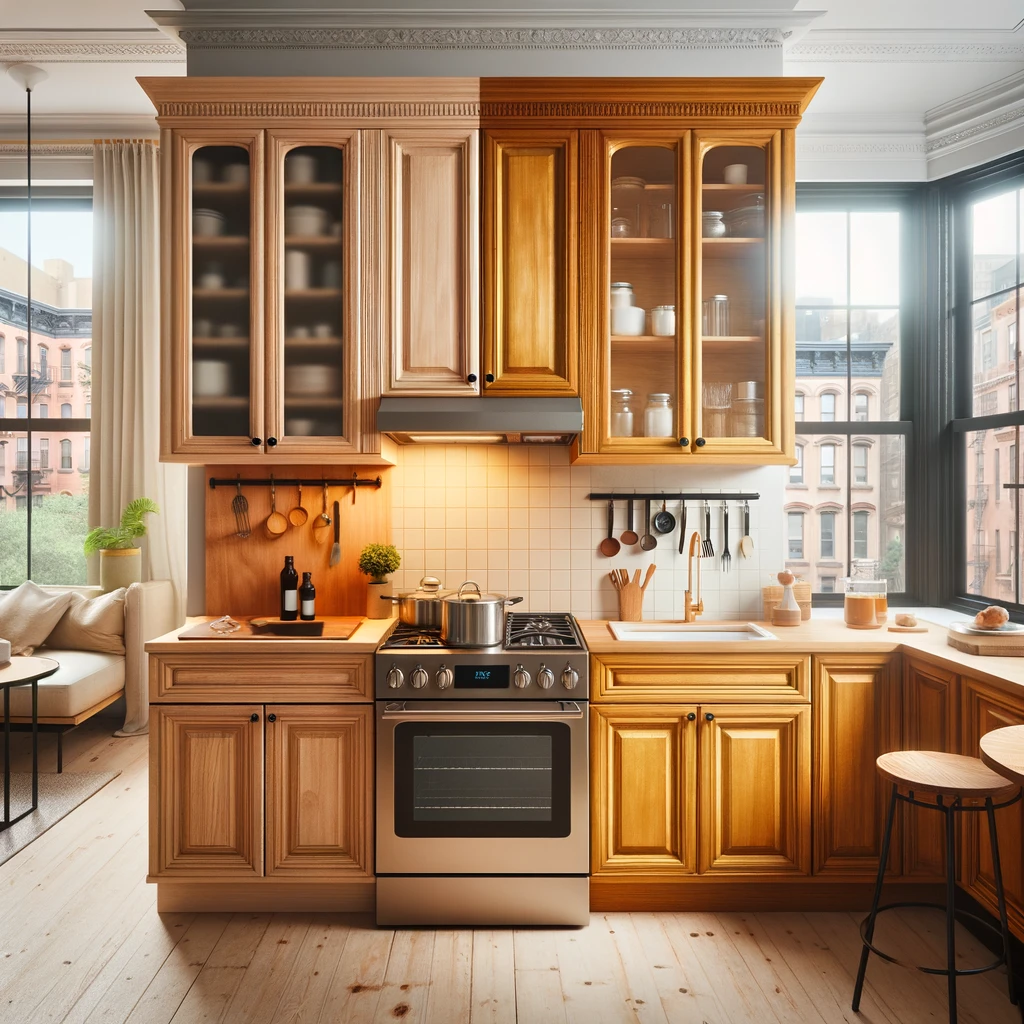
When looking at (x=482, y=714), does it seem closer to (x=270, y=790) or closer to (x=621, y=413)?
(x=270, y=790)

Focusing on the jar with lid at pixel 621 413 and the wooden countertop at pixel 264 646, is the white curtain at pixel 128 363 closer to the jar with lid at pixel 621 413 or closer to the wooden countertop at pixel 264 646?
the wooden countertop at pixel 264 646

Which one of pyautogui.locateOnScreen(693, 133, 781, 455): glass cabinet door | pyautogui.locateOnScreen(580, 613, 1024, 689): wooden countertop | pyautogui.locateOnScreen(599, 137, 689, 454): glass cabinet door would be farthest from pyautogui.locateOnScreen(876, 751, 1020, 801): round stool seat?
pyautogui.locateOnScreen(599, 137, 689, 454): glass cabinet door

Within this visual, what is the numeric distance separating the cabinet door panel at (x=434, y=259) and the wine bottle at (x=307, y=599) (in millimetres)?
811

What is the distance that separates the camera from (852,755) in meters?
2.53

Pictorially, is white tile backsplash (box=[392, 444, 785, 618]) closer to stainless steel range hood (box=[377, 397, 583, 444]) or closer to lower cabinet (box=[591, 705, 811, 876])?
stainless steel range hood (box=[377, 397, 583, 444])

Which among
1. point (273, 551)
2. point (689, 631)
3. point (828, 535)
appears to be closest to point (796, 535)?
point (828, 535)

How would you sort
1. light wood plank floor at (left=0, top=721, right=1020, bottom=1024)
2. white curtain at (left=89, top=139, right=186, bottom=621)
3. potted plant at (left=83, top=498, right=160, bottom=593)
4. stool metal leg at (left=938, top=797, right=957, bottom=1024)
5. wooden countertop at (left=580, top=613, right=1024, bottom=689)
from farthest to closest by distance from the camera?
white curtain at (left=89, top=139, right=186, bottom=621) < potted plant at (left=83, top=498, right=160, bottom=593) < wooden countertop at (left=580, top=613, right=1024, bottom=689) < light wood plank floor at (left=0, top=721, right=1020, bottom=1024) < stool metal leg at (left=938, top=797, right=957, bottom=1024)

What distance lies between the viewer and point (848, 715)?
2539mm

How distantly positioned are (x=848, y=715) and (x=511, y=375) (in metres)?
1.65

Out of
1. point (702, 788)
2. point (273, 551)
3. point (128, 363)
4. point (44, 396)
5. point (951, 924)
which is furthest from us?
point (44, 396)

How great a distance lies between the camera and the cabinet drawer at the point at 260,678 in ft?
8.07

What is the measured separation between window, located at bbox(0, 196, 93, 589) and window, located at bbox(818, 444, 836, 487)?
429cm

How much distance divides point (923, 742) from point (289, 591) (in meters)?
2.27

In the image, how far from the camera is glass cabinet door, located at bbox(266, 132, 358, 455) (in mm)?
2689
